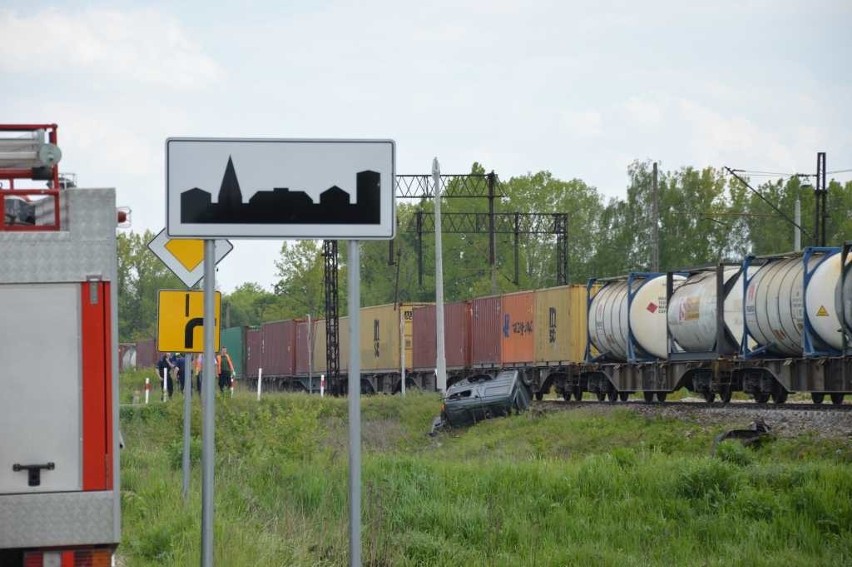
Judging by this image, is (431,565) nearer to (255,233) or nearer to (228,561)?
(228,561)

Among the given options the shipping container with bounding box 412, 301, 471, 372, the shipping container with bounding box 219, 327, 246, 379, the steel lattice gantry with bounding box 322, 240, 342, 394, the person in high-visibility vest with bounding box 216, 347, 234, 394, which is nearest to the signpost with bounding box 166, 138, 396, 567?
the person in high-visibility vest with bounding box 216, 347, 234, 394

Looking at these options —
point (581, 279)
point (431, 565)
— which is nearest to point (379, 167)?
point (431, 565)

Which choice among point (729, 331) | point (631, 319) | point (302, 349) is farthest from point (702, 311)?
point (302, 349)

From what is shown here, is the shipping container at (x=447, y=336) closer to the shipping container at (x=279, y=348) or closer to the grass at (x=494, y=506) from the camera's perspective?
the shipping container at (x=279, y=348)

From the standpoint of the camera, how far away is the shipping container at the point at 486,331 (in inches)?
1631

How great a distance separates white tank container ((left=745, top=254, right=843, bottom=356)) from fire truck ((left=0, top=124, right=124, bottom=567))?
1920 cm

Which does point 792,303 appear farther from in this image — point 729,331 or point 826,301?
point 729,331

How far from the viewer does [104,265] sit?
5.38 metres

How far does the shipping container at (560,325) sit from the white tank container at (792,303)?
9.95 meters

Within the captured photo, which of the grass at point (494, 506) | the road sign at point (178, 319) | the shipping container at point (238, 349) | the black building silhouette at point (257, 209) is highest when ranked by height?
the black building silhouette at point (257, 209)

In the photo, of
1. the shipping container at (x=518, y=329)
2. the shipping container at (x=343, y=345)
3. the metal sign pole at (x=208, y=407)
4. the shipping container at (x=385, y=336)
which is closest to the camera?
the metal sign pole at (x=208, y=407)

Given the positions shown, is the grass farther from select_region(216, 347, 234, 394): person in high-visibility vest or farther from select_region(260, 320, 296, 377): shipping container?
select_region(260, 320, 296, 377): shipping container

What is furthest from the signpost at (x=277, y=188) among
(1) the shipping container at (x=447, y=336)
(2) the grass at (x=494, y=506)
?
(1) the shipping container at (x=447, y=336)

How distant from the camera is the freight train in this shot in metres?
24.0
